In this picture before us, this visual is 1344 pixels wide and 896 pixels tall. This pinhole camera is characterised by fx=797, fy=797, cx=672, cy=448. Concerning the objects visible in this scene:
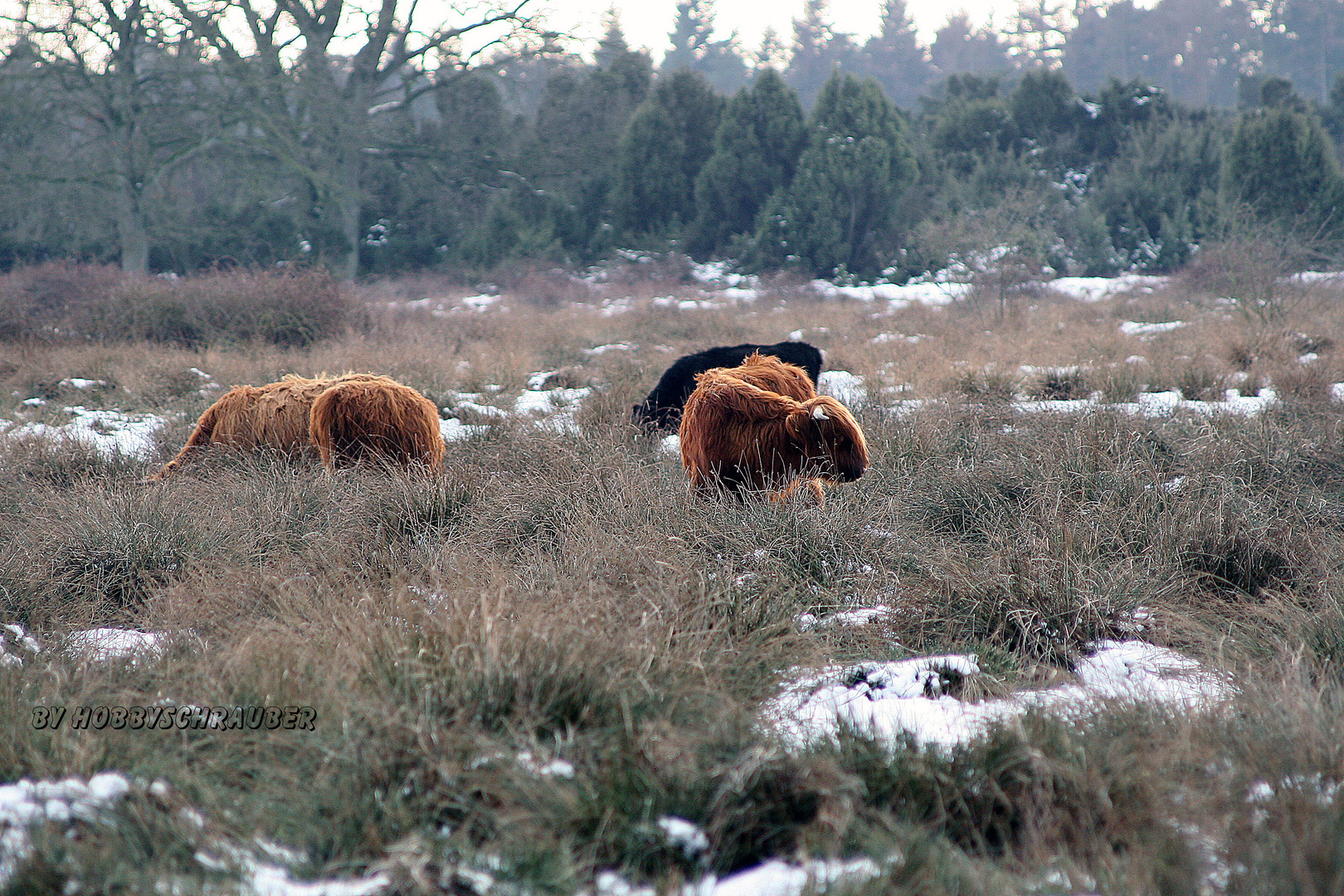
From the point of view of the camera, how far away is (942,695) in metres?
2.35

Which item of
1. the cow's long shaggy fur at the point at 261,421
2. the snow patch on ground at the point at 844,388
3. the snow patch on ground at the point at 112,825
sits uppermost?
the cow's long shaggy fur at the point at 261,421

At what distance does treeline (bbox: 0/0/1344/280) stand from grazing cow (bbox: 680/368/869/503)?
16.1 m

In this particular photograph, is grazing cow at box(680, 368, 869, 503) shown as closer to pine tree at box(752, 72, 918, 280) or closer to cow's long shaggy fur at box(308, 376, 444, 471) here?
cow's long shaggy fur at box(308, 376, 444, 471)

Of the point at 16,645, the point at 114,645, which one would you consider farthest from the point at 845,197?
the point at 16,645

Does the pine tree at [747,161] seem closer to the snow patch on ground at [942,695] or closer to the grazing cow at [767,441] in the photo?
the grazing cow at [767,441]

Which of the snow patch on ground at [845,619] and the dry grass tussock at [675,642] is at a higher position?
the dry grass tussock at [675,642]

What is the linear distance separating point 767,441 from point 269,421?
2805 millimetres

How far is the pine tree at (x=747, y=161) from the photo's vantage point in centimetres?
2294

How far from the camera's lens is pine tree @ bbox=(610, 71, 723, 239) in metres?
23.3

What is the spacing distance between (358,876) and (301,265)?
21928mm

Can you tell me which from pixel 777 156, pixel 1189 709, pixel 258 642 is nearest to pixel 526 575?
pixel 258 642

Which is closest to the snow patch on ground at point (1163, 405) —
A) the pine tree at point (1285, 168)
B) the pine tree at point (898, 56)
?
the pine tree at point (1285, 168)

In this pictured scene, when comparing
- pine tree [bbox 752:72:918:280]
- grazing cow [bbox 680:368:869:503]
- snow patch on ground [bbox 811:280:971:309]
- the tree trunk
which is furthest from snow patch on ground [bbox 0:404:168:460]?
pine tree [bbox 752:72:918:280]

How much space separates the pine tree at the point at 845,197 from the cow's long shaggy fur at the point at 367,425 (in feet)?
61.8
